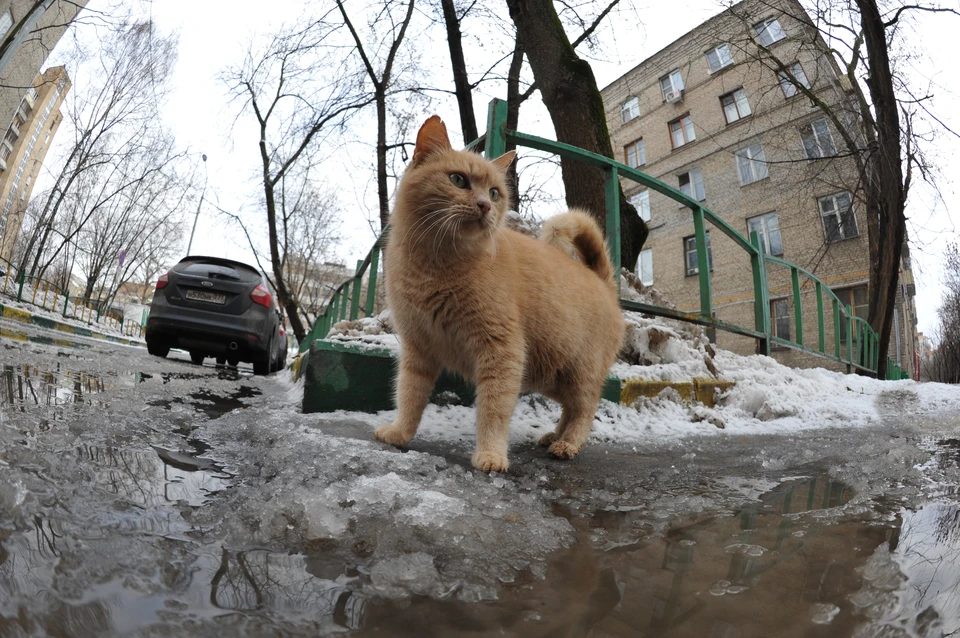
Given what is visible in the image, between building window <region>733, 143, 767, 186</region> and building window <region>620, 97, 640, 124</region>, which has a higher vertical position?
building window <region>620, 97, 640, 124</region>

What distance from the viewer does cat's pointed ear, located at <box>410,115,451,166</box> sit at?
2213mm

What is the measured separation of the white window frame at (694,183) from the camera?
2256 cm

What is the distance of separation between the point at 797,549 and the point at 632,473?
0.84m

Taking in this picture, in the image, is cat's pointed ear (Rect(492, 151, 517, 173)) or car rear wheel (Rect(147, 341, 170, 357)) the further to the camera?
car rear wheel (Rect(147, 341, 170, 357))

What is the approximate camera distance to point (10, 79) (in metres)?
15.0

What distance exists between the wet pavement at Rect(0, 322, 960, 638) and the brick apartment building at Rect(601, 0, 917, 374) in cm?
1648

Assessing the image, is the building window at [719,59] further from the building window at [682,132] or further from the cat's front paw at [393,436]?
the cat's front paw at [393,436]

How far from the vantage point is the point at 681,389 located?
3.31m

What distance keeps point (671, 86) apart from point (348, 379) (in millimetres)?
26170

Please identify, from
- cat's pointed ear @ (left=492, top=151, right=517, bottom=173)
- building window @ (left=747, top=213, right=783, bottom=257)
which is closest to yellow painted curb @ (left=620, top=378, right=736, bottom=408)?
cat's pointed ear @ (left=492, top=151, right=517, bottom=173)

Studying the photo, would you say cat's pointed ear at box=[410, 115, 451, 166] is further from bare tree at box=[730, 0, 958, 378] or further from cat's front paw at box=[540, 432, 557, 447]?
bare tree at box=[730, 0, 958, 378]

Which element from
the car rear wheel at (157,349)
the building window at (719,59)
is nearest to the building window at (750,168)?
the building window at (719,59)

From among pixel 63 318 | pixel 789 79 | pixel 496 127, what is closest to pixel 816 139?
pixel 789 79

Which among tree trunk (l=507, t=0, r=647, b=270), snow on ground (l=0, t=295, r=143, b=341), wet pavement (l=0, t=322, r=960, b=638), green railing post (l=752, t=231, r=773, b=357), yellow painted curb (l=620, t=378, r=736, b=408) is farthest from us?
snow on ground (l=0, t=295, r=143, b=341)
